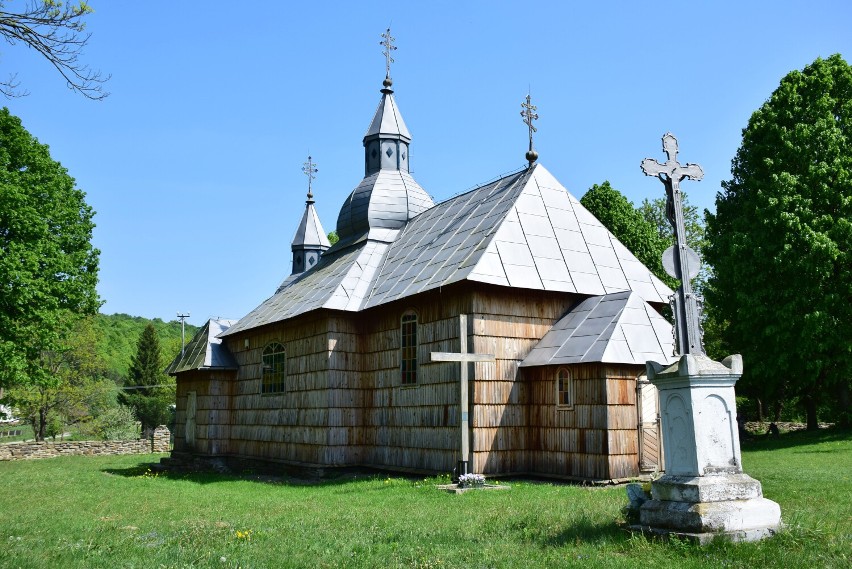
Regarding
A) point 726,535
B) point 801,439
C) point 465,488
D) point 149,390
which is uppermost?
point 149,390

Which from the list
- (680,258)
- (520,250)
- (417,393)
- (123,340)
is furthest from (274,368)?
(123,340)

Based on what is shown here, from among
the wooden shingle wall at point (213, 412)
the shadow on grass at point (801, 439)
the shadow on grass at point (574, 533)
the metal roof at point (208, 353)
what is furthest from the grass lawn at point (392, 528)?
the metal roof at point (208, 353)

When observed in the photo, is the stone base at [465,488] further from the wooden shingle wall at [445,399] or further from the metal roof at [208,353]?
the metal roof at [208,353]

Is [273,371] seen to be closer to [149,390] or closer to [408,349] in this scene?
[408,349]

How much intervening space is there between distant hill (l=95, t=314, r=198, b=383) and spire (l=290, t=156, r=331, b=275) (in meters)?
35.5

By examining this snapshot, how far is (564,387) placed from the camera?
618 inches

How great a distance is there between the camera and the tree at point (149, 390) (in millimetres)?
55906

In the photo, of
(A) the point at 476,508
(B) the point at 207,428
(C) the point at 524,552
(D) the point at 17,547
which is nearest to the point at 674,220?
(C) the point at 524,552

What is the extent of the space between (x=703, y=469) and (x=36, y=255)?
73.1 feet

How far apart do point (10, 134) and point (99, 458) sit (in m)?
14.9

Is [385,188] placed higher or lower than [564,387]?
higher

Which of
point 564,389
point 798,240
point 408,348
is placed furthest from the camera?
point 798,240

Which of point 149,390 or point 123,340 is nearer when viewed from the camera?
point 149,390

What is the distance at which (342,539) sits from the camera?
8.74 metres
